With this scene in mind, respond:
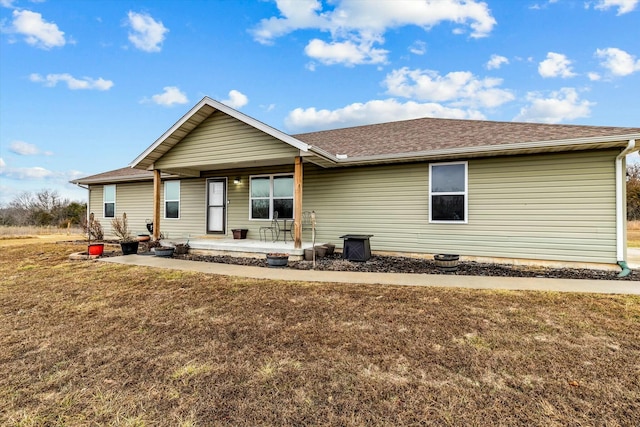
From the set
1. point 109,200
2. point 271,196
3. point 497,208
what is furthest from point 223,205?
point 497,208

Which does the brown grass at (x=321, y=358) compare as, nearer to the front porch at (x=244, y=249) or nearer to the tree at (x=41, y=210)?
the front porch at (x=244, y=249)

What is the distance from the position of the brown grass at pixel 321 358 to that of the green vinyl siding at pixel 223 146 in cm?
427

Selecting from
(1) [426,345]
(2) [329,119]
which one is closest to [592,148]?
(1) [426,345]

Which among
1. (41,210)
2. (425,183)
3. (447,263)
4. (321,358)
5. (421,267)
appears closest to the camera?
(321,358)

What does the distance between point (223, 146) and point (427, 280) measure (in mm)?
6283

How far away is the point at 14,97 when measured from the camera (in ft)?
52.4

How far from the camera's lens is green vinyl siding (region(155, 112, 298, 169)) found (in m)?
7.98

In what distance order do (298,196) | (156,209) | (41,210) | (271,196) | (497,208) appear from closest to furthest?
(497,208)
(298,196)
(156,209)
(271,196)
(41,210)

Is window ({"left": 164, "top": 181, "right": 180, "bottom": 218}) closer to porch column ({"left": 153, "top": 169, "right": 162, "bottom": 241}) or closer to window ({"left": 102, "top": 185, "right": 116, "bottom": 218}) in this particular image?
porch column ({"left": 153, "top": 169, "right": 162, "bottom": 241})

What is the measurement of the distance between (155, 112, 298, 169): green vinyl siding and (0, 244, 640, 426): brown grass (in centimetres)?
427

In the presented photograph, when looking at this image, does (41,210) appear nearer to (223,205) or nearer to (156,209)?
(156,209)

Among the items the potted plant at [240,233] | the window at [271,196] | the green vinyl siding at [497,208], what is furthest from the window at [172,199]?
the green vinyl siding at [497,208]

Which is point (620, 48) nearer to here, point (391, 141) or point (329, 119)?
point (391, 141)

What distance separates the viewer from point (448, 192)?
7.70 meters
